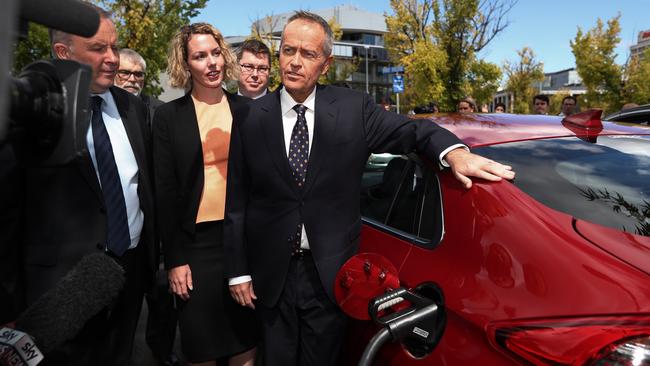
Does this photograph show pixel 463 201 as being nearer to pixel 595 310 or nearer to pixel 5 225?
pixel 595 310

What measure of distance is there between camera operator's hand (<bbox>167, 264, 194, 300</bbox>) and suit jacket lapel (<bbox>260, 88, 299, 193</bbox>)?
2.68ft

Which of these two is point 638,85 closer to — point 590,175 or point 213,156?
point 590,175

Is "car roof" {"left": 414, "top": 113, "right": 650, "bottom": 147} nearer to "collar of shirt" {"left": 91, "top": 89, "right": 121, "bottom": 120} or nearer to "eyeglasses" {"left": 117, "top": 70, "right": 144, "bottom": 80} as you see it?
"collar of shirt" {"left": 91, "top": 89, "right": 121, "bottom": 120}

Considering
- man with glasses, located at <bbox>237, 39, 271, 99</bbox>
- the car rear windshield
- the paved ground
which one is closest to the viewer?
the car rear windshield

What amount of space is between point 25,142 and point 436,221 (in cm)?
133

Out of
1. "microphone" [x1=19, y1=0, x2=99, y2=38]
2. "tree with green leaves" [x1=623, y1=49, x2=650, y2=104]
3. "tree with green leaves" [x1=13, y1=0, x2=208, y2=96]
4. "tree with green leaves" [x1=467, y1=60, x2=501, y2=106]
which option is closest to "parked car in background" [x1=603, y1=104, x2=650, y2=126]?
"microphone" [x1=19, y1=0, x2=99, y2=38]

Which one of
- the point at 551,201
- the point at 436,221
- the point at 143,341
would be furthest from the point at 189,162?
the point at 143,341

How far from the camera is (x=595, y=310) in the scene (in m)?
1.27

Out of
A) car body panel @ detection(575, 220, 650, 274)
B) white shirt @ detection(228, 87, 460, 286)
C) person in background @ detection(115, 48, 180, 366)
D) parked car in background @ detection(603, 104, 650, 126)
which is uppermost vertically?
white shirt @ detection(228, 87, 460, 286)

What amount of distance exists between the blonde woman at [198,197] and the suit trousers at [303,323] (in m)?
0.47

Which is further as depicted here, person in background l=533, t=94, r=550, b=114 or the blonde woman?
person in background l=533, t=94, r=550, b=114

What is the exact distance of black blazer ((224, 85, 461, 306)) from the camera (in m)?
1.98

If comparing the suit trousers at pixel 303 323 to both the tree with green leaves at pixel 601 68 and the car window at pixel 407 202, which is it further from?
the tree with green leaves at pixel 601 68

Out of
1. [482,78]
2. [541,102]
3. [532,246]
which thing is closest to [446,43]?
[482,78]
